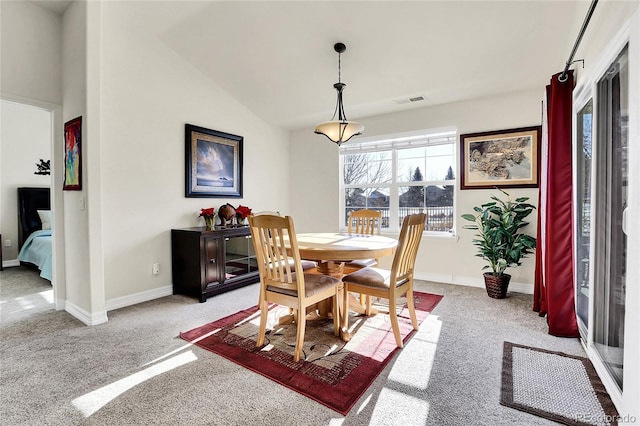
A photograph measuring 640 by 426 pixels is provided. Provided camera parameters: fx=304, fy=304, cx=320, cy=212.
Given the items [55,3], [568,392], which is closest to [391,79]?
[568,392]

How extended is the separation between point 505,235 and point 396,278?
6.19 ft

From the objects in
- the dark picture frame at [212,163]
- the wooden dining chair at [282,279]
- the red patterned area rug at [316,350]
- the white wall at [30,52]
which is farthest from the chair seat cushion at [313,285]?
the white wall at [30,52]

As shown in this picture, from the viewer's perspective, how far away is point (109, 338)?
2496 mm

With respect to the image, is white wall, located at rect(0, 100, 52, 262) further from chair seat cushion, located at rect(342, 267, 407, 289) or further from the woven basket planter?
the woven basket planter

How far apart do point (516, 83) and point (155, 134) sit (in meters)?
4.18

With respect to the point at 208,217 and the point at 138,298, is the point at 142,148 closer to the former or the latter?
the point at 208,217

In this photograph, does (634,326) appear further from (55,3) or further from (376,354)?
(55,3)

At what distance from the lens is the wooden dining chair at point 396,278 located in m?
2.27

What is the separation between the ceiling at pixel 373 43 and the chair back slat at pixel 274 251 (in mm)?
2121

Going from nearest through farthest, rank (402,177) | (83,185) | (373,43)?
1. (83,185)
2. (373,43)
3. (402,177)

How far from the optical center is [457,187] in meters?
4.07

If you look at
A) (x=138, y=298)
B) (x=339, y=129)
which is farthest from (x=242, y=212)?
(x=339, y=129)

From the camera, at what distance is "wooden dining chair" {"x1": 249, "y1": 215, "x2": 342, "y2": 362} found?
2.12 m

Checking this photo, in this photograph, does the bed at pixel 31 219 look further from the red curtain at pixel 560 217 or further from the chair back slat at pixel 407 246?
the red curtain at pixel 560 217
